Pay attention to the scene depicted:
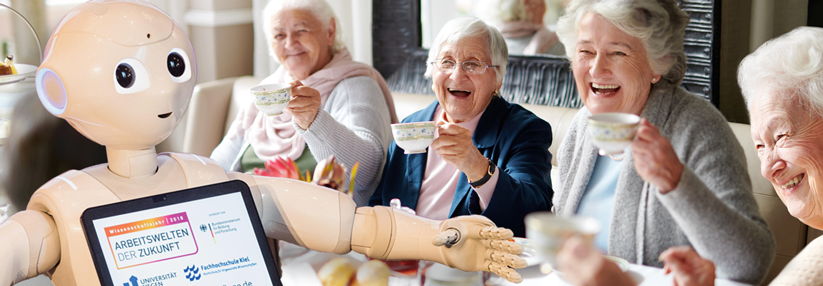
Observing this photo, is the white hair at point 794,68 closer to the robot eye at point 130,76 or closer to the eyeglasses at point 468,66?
the eyeglasses at point 468,66

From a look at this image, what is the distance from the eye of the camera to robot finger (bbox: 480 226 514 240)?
973mm

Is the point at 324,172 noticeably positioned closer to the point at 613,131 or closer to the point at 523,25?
the point at 613,131

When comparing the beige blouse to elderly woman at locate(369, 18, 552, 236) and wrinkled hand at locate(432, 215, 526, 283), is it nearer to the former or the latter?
wrinkled hand at locate(432, 215, 526, 283)

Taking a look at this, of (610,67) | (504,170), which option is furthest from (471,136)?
(610,67)

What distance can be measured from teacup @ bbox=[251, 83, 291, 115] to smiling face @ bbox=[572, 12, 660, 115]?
62 centimetres

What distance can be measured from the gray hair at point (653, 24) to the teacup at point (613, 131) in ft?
1.66

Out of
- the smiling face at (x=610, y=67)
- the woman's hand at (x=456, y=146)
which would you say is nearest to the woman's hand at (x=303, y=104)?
the woman's hand at (x=456, y=146)

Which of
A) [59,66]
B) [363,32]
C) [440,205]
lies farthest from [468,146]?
[363,32]

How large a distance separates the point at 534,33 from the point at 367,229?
1.44 metres

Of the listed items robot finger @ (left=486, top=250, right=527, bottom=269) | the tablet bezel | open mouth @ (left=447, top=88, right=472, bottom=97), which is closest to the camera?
the tablet bezel

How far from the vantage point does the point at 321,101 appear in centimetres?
199

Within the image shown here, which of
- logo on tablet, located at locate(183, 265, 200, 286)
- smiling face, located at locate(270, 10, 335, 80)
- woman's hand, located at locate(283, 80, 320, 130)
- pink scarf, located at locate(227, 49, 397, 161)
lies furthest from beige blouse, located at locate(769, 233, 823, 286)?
smiling face, located at locate(270, 10, 335, 80)

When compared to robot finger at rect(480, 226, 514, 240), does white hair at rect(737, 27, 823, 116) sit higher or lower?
higher

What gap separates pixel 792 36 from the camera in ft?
3.71
